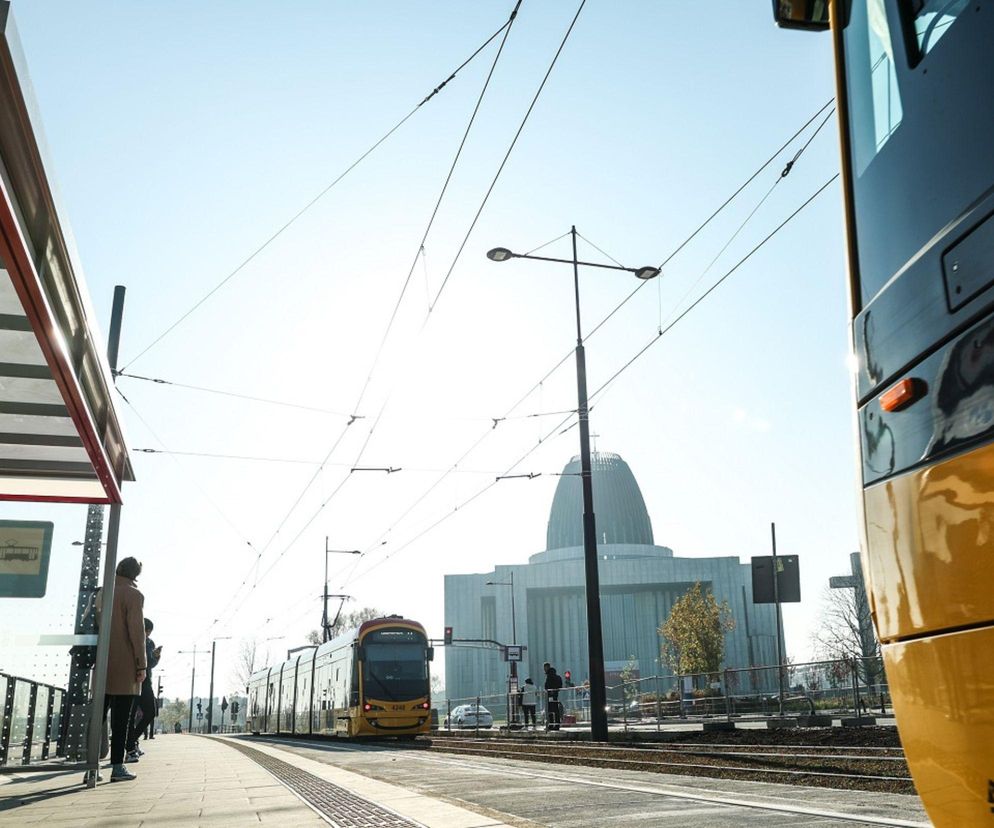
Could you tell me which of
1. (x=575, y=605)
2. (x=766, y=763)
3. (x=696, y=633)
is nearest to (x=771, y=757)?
(x=766, y=763)

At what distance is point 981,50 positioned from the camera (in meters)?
2.35

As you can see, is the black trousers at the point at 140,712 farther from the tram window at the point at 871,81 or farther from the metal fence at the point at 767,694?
the tram window at the point at 871,81

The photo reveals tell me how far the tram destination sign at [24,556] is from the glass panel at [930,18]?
763cm

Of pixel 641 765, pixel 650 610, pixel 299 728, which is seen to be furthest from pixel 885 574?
pixel 650 610

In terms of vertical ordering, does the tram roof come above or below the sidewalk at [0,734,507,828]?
above

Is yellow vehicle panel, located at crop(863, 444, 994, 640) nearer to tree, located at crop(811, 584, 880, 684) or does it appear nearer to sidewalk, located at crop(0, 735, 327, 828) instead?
sidewalk, located at crop(0, 735, 327, 828)

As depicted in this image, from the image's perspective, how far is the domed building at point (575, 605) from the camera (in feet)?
340

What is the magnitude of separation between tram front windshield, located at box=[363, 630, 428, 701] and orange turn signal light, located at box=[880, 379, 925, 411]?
77.8 feet

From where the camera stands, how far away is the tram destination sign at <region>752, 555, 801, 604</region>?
17531 mm

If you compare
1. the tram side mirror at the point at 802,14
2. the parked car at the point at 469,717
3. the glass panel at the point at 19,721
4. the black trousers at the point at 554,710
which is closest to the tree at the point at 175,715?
the parked car at the point at 469,717

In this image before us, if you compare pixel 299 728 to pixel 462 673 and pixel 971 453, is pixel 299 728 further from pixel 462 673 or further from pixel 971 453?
pixel 462 673

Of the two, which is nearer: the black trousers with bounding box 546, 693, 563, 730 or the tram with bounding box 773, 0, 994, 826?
the tram with bounding box 773, 0, 994, 826

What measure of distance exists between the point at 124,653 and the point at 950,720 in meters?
7.90

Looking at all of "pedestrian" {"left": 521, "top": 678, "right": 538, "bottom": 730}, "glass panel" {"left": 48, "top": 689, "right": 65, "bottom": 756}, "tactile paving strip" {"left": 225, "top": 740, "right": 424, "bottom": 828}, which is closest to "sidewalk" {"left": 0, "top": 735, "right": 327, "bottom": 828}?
"tactile paving strip" {"left": 225, "top": 740, "right": 424, "bottom": 828}
